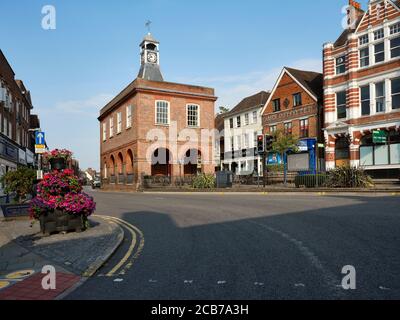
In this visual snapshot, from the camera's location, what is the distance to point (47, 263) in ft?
21.2

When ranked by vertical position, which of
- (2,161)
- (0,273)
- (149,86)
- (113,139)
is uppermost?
(149,86)

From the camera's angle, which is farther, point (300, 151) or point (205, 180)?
point (300, 151)

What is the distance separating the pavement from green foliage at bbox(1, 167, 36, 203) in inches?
123

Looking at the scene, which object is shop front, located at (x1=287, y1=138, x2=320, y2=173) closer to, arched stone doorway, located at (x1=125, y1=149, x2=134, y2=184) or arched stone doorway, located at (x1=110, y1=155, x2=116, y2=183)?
arched stone doorway, located at (x1=125, y1=149, x2=134, y2=184)

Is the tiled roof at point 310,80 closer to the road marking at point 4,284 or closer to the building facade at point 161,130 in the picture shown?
the building facade at point 161,130

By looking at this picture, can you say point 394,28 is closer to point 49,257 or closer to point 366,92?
point 366,92

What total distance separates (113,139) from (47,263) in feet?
130

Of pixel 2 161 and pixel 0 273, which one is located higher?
pixel 2 161

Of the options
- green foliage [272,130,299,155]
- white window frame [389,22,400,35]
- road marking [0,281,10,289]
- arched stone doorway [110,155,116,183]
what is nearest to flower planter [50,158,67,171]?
road marking [0,281,10,289]

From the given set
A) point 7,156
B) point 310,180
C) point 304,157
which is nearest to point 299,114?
point 304,157

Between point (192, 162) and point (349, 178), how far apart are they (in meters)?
20.5

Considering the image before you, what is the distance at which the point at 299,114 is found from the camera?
125 feet

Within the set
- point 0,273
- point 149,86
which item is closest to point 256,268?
point 0,273
